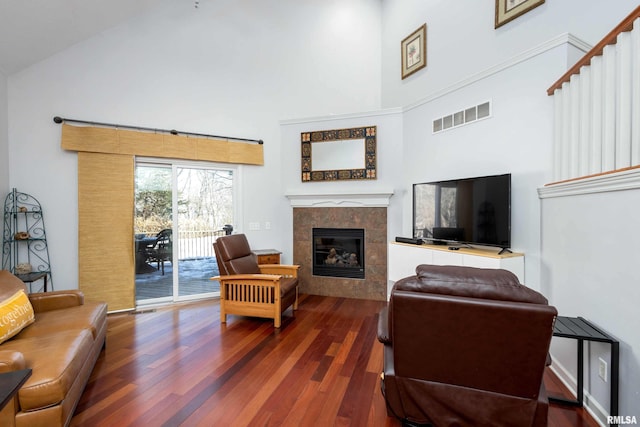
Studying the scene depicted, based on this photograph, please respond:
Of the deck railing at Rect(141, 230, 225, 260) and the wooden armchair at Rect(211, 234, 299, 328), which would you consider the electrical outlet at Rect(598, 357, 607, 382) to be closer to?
the wooden armchair at Rect(211, 234, 299, 328)

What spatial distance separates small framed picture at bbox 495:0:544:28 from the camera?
2.96 meters

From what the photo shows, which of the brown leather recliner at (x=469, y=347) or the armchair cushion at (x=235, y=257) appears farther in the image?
the armchair cushion at (x=235, y=257)

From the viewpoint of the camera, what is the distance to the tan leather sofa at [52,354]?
4.89 feet

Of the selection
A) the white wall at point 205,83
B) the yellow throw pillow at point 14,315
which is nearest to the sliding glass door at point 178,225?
the white wall at point 205,83

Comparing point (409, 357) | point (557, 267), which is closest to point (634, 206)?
point (557, 267)

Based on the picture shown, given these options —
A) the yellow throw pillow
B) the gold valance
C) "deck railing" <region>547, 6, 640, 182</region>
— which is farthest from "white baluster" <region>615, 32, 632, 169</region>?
the yellow throw pillow

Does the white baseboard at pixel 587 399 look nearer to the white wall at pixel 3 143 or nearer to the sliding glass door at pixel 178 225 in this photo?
the sliding glass door at pixel 178 225

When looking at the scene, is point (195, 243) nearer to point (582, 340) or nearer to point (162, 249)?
point (162, 249)

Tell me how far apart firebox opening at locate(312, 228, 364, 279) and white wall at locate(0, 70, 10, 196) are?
152 inches

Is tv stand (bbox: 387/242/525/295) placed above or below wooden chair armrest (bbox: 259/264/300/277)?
above

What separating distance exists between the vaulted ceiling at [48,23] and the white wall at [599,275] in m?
5.08

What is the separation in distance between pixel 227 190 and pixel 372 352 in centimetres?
320

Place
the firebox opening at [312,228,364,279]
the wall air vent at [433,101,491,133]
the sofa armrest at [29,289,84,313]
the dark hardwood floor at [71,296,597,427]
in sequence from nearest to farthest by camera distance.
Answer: the dark hardwood floor at [71,296,597,427]
the sofa armrest at [29,289,84,313]
the wall air vent at [433,101,491,133]
the firebox opening at [312,228,364,279]

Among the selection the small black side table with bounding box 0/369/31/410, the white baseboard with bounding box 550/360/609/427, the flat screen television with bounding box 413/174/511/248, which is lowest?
the white baseboard with bounding box 550/360/609/427
